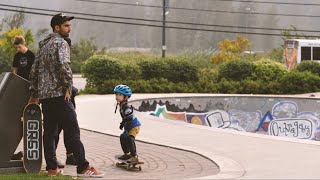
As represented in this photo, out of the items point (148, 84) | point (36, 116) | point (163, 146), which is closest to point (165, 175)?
point (36, 116)

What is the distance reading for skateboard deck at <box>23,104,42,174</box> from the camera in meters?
9.49

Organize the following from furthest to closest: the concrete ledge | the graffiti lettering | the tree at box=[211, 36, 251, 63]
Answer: the tree at box=[211, 36, 251, 63] < the graffiti lettering < the concrete ledge

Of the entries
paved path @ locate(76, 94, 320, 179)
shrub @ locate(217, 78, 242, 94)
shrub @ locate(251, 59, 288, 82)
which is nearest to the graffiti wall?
shrub @ locate(217, 78, 242, 94)

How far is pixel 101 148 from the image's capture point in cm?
1256

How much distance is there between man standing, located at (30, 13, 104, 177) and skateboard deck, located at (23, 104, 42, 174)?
140 millimetres

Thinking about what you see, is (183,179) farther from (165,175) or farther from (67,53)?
(67,53)

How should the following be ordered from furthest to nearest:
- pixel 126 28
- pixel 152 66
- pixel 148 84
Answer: pixel 126 28 < pixel 152 66 < pixel 148 84

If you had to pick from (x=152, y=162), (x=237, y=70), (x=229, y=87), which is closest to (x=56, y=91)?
(x=152, y=162)

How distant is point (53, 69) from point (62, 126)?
2.52 ft

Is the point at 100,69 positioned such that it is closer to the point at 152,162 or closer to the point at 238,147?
the point at 238,147

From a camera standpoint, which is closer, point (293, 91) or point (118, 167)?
point (118, 167)

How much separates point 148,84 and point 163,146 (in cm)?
1960

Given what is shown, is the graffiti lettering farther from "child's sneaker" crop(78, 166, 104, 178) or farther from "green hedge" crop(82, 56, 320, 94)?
"child's sneaker" crop(78, 166, 104, 178)

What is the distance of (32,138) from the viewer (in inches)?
379
